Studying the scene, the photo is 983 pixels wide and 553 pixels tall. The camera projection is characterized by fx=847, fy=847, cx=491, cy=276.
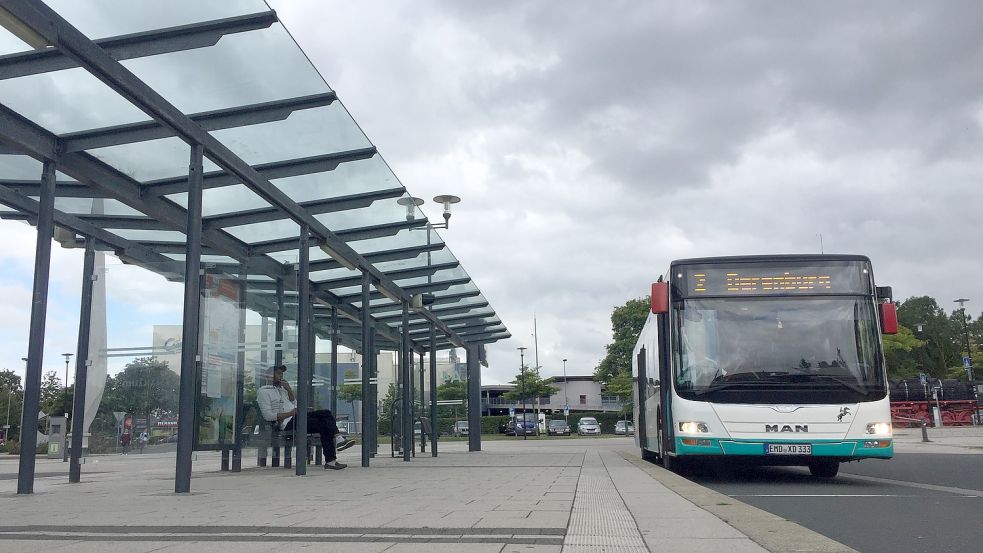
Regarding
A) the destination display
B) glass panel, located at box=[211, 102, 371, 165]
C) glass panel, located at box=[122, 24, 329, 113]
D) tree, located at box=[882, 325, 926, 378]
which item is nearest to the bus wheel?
the destination display

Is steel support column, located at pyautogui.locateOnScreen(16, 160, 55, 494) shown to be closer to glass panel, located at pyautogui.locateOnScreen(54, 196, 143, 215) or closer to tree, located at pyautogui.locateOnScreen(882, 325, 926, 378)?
glass panel, located at pyautogui.locateOnScreen(54, 196, 143, 215)

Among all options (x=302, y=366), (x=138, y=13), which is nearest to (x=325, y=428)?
(x=302, y=366)

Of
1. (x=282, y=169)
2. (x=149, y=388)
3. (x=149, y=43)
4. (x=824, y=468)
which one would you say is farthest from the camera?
(x=824, y=468)

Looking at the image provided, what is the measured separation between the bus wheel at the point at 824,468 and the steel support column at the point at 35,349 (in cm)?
962

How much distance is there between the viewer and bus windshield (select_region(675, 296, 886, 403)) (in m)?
10.7

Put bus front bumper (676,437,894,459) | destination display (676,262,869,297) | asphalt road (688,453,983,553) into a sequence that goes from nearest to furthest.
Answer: asphalt road (688,453,983,553), bus front bumper (676,437,894,459), destination display (676,262,869,297)

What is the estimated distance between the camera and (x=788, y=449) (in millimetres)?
10500

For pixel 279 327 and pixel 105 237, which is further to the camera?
pixel 279 327

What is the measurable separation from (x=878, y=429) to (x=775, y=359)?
4.84 ft

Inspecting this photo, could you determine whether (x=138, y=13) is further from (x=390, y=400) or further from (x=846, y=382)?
(x=390, y=400)

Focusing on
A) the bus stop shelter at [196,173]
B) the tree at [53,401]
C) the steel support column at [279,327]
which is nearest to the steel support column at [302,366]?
the bus stop shelter at [196,173]

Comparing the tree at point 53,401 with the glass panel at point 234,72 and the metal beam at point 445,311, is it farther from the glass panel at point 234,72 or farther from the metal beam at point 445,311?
the glass panel at point 234,72

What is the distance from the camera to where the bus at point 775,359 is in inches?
415

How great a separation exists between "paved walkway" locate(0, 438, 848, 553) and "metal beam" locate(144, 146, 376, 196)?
3507 mm
